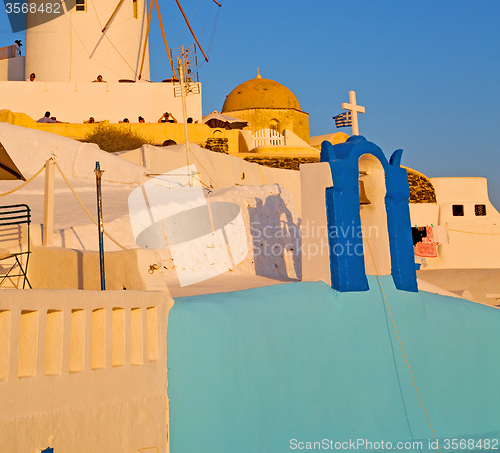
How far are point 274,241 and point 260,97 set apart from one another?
24.5 metres

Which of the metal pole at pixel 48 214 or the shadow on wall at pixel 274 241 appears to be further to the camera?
the shadow on wall at pixel 274 241

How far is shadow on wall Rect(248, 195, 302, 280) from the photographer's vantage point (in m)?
12.2

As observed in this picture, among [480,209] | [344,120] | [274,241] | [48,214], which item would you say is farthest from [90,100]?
[48,214]

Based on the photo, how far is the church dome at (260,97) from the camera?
3556 cm

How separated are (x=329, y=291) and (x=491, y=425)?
3244mm

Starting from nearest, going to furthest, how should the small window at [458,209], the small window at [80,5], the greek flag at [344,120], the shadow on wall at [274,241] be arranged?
the greek flag at [344,120] < the shadow on wall at [274,241] < the small window at [458,209] < the small window at [80,5]

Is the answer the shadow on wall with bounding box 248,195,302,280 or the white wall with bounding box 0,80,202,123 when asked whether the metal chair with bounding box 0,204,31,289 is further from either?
the white wall with bounding box 0,80,202,123

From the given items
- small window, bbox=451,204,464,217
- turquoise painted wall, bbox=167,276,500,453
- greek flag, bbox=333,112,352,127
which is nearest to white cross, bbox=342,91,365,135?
greek flag, bbox=333,112,352,127

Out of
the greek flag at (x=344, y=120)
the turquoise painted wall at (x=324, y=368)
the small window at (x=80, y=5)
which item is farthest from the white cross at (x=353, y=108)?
the small window at (x=80, y=5)

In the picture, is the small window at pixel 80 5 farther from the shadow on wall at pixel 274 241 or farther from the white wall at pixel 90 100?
the shadow on wall at pixel 274 241

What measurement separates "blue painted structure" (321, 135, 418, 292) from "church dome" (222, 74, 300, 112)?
27.4 metres

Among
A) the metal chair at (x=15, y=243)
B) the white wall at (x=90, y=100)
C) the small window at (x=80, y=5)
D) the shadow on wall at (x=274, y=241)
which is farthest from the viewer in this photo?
the small window at (x=80, y=5)

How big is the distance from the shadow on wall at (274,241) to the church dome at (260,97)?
22967 millimetres

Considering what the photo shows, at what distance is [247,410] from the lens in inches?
256
